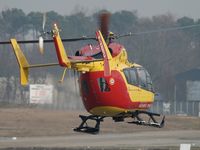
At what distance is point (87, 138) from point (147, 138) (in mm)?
3098

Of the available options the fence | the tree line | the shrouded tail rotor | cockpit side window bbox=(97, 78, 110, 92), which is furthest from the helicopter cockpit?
the fence

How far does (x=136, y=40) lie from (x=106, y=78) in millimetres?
90113

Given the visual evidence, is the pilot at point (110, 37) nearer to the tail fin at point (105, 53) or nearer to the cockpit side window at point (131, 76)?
the cockpit side window at point (131, 76)

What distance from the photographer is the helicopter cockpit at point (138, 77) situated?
31127mm

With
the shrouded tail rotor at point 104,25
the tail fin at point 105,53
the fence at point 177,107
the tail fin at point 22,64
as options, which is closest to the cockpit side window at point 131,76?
the tail fin at point 105,53

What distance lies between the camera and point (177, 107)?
110m

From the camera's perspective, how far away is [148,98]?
106 feet

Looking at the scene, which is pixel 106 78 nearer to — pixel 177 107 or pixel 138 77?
pixel 138 77

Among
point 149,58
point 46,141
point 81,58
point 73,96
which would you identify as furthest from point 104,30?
point 149,58

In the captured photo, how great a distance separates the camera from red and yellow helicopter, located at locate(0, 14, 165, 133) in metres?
28.9

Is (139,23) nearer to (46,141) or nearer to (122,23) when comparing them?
(122,23)

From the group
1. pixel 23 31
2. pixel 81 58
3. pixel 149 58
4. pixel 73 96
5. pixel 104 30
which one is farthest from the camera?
pixel 23 31

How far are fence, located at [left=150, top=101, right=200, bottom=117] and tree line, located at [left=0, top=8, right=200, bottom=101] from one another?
5.86ft

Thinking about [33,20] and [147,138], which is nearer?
[147,138]
